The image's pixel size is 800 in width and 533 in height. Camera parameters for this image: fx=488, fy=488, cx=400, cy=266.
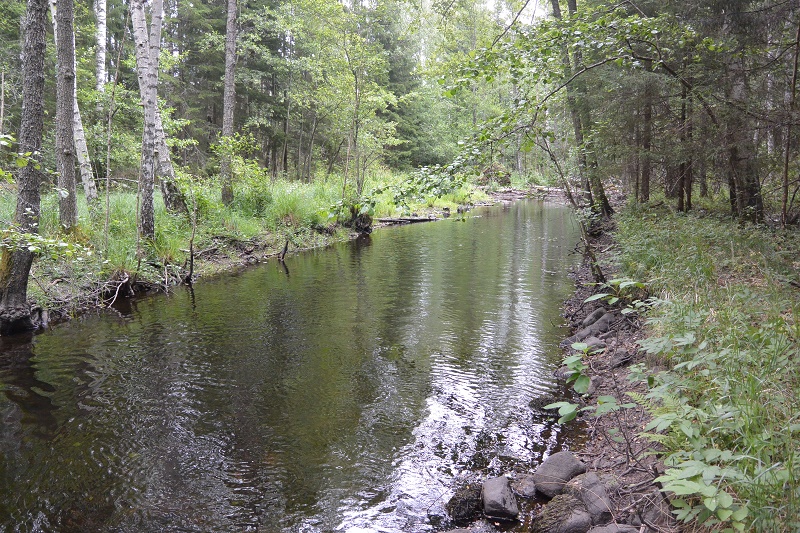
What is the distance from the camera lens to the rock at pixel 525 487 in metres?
3.94

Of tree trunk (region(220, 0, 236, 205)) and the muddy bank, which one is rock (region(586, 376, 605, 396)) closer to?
the muddy bank

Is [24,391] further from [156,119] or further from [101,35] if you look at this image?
[101,35]

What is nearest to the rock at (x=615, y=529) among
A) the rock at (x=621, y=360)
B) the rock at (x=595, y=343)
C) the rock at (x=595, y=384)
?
the rock at (x=595, y=384)

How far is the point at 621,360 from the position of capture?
18.7 ft

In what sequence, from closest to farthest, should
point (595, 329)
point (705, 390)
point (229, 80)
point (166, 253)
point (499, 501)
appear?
point (705, 390)
point (499, 501)
point (595, 329)
point (166, 253)
point (229, 80)

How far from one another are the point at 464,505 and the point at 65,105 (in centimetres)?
1051

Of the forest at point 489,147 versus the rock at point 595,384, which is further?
the rock at point 595,384

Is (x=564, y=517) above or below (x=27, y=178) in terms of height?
below

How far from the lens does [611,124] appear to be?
12.2 meters

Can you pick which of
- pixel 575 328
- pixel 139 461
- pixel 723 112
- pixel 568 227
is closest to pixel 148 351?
pixel 139 461

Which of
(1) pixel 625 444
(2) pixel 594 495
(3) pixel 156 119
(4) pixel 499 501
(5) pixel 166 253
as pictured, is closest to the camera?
(2) pixel 594 495

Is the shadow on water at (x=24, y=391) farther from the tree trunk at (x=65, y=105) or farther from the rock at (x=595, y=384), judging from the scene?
the rock at (x=595, y=384)

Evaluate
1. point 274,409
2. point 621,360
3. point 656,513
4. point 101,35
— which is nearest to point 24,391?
point 274,409

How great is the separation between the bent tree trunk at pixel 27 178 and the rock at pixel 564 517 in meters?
6.66
